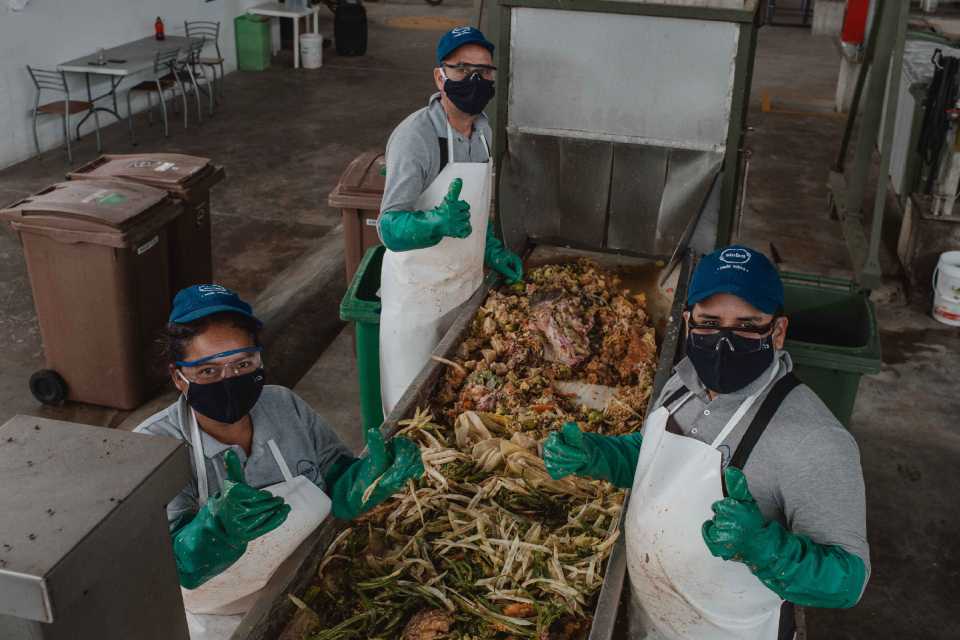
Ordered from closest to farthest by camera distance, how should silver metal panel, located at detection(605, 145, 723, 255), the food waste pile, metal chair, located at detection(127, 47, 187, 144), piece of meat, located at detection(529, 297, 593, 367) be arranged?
the food waste pile, piece of meat, located at detection(529, 297, 593, 367), silver metal panel, located at detection(605, 145, 723, 255), metal chair, located at detection(127, 47, 187, 144)

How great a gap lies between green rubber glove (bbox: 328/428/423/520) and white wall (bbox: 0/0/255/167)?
8777 mm

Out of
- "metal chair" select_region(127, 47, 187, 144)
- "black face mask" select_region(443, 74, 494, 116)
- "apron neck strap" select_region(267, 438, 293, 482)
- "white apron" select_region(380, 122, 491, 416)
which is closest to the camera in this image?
"apron neck strap" select_region(267, 438, 293, 482)

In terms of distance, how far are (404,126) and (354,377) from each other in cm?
259

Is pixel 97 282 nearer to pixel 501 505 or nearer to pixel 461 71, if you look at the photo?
pixel 461 71

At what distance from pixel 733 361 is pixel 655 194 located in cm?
295

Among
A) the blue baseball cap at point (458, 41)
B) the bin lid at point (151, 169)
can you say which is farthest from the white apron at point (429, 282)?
the bin lid at point (151, 169)

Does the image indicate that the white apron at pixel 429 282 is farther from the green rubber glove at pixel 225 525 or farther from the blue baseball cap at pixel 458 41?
the green rubber glove at pixel 225 525

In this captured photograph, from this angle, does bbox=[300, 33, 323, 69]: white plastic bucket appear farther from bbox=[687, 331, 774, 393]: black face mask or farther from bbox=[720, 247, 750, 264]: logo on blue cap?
bbox=[687, 331, 774, 393]: black face mask

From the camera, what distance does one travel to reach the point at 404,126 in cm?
452

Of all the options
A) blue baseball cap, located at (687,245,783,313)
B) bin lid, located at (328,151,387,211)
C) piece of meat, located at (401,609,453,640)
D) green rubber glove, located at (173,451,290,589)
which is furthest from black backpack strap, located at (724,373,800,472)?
bin lid, located at (328,151,387,211)

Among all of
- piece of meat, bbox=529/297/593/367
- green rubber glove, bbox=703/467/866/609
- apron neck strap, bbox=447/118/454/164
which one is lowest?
piece of meat, bbox=529/297/593/367

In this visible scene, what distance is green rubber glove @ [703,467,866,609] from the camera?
96.6 inches

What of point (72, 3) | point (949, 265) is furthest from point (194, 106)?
point (949, 265)

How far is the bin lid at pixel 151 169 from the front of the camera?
6.25 metres
